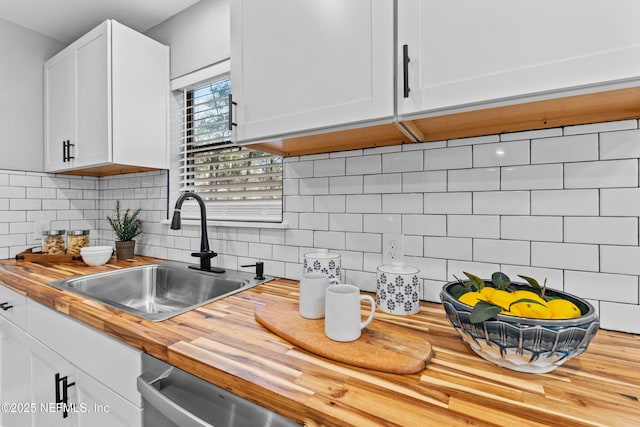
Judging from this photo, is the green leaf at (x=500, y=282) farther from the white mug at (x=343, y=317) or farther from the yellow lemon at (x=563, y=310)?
the white mug at (x=343, y=317)

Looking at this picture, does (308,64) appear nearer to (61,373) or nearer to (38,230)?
(61,373)

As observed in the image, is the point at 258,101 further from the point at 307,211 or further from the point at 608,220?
the point at 608,220

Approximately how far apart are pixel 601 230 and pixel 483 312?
557 mm

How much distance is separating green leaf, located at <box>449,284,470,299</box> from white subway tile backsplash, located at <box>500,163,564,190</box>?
40 centimetres

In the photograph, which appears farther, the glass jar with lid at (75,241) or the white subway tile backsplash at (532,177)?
the glass jar with lid at (75,241)

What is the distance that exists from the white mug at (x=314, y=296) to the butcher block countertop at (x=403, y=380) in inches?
5.7

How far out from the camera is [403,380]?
0.63m

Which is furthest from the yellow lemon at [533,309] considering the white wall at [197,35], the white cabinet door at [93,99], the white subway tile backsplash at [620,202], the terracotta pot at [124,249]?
the terracotta pot at [124,249]

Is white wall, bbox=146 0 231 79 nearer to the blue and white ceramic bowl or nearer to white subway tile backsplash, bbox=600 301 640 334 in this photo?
the blue and white ceramic bowl

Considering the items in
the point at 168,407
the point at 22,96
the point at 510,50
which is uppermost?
the point at 22,96

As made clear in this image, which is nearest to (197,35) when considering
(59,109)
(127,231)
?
(59,109)

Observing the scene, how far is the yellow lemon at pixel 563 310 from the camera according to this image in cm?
64

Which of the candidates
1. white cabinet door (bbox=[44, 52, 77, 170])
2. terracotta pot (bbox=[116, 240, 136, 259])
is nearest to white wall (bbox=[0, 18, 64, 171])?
white cabinet door (bbox=[44, 52, 77, 170])

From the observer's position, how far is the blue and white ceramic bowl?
60 centimetres
